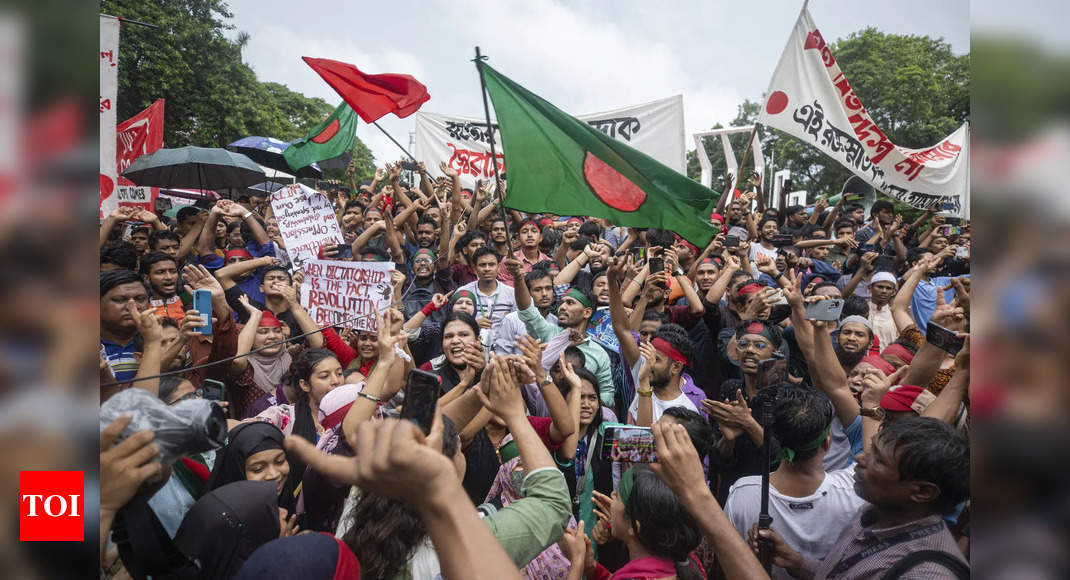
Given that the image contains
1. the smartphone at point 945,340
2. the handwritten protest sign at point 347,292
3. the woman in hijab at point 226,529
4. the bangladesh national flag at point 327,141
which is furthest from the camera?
the bangladesh national flag at point 327,141

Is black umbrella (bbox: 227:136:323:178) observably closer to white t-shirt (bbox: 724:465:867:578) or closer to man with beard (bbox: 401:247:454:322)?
man with beard (bbox: 401:247:454:322)

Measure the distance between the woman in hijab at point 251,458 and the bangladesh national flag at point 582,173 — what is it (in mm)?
2059

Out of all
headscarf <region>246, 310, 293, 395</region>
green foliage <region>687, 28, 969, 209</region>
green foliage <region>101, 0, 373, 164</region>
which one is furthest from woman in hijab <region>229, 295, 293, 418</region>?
green foliage <region>687, 28, 969, 209</region>

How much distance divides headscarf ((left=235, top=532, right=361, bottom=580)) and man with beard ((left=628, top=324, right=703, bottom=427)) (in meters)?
2.33

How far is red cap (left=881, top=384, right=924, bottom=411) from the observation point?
2793 mm

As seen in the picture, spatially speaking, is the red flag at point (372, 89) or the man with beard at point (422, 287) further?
the red flag at point (372, 89)

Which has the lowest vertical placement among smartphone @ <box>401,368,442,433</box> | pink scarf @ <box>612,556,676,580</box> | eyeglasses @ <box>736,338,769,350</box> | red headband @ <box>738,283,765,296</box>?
pink scarf @ <box>612,556,676,580</box>

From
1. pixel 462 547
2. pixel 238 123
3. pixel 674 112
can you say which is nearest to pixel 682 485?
pixel 462 547

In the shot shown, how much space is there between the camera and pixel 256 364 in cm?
434

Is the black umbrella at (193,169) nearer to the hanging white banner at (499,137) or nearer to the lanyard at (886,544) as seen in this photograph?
the hanging white banner at (499,137)

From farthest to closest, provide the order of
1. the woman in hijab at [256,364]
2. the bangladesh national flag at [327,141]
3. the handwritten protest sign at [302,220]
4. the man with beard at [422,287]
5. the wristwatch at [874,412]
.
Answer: the bangladesh national flag at [327,141] < the handwritten protest sign at [302,220] < the man with beard at [422,287] < the woman in hijab at [256,364] < the wristwatch at [874,412]

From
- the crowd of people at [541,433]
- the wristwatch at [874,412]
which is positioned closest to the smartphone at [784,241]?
the crowd of people at [541,433]

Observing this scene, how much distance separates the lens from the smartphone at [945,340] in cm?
275

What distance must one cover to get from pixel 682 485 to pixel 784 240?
6080 mm
